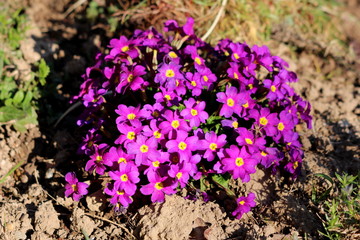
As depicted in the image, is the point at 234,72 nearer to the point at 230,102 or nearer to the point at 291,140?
the point at 230,102

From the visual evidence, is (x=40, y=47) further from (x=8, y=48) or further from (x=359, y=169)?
(x=359, y=169)

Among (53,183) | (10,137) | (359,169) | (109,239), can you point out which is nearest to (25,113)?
(10,137)

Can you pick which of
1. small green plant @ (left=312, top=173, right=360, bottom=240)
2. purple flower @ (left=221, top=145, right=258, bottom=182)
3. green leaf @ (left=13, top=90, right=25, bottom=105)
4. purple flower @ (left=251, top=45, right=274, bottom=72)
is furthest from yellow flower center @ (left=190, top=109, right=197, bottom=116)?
green leaf @ (left=13, top=90, right=25, bottom=105)

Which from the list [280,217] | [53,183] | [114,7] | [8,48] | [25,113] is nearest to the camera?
[280,217]

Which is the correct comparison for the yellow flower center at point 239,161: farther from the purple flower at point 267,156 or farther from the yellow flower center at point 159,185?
the yellow flower center at point 159,185

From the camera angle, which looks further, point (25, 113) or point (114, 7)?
point (114, 7)
